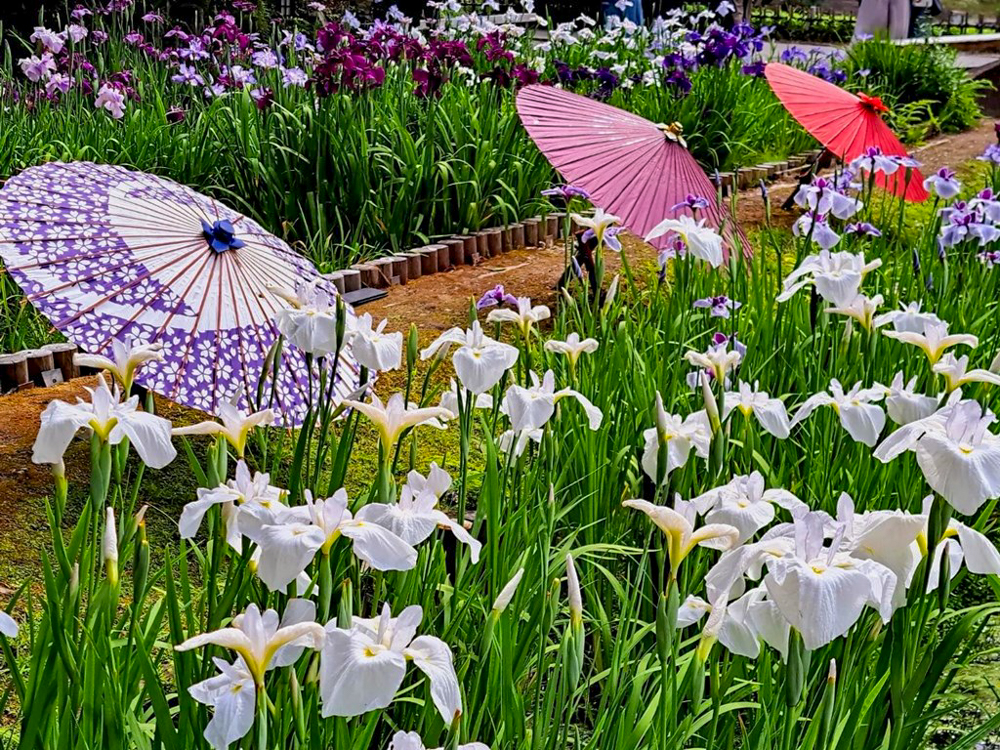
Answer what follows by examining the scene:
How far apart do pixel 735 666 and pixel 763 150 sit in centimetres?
707

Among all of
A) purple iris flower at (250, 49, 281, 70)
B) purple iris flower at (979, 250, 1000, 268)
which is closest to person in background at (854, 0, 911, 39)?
purple iris flower at (250, 49, 281, 70)

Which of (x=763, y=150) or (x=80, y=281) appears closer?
(x=80, y=281)

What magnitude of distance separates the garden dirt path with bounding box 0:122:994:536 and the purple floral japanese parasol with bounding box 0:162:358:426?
1.69 feet

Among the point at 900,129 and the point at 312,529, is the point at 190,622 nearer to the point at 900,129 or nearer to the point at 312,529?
the point at 312,529

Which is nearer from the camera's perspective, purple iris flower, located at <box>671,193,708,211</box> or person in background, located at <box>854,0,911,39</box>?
purple iris flower, located at <box>671,193,708,211</box>

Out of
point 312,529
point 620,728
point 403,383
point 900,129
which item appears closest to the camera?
point 312,529

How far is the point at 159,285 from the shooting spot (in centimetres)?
263

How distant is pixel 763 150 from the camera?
8547mm

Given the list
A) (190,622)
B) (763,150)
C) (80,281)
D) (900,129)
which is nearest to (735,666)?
(190,622)

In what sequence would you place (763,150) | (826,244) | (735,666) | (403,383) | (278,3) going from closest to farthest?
(735,666) → (826,244) → (403,383) → (763,150) → (278,3)

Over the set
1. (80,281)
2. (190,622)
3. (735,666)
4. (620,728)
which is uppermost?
(80,281)

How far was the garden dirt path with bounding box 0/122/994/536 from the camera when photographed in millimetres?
3010

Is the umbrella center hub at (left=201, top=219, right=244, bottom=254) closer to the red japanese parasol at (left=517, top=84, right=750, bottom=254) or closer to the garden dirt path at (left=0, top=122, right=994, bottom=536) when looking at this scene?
the garden dirt path at (left=0, top=122, right=994, bottom=536)

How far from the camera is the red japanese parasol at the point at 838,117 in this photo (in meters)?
4.37
